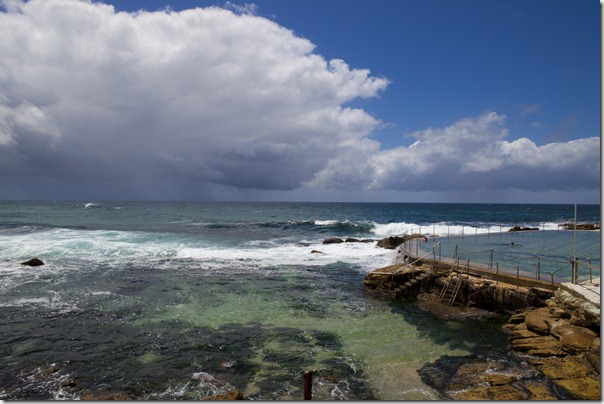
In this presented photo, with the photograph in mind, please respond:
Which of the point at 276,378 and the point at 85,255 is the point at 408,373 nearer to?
the point at 276,378

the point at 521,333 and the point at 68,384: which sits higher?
the point at 521,333

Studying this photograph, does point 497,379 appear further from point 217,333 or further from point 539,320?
point 217,333

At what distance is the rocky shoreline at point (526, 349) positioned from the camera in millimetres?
8250

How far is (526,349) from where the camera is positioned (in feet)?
34.9

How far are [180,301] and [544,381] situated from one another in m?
13.2

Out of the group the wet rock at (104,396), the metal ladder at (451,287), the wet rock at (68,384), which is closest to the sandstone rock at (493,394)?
the wet rock at (104,396)

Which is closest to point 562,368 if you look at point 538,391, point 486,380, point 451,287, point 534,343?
point 538,391

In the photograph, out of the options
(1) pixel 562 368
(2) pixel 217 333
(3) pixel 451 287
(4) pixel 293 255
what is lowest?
(2) pixel 217 333

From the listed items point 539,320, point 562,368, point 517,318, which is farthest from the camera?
point 517,318

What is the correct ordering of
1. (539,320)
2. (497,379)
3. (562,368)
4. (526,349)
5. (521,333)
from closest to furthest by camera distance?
(497,379) → (562,368) → (526,349) → (521,333) → (539,320)

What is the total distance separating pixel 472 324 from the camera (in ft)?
44.0

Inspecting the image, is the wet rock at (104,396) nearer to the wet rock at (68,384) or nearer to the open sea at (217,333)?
the open sea at (217,333)

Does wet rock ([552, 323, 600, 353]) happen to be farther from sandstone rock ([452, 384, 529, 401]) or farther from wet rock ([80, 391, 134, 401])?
wet rock ([80, 391, 134, 401])

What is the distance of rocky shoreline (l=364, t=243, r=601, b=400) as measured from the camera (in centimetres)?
825
